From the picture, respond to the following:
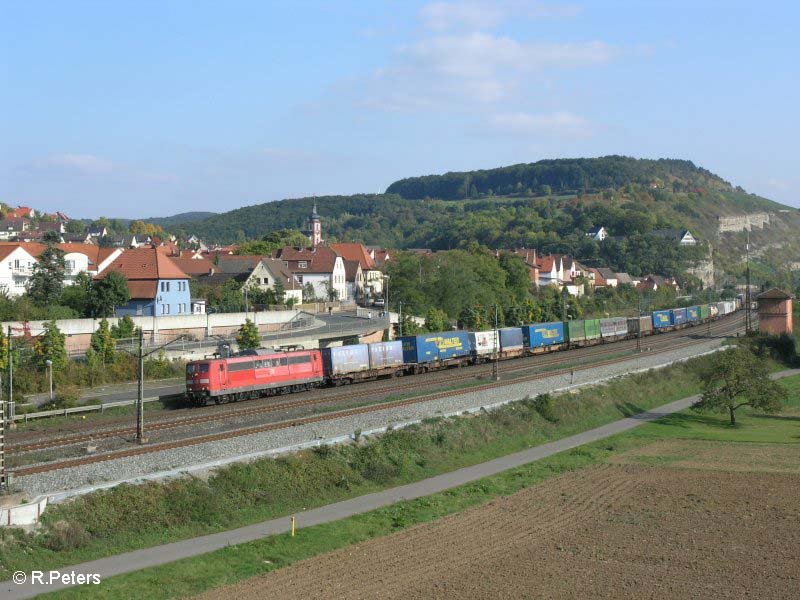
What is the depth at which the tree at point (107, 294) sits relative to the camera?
224 ft

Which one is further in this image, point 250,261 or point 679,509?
point 250,261

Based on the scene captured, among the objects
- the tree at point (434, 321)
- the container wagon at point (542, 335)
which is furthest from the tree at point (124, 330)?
the tree at point (434, 321)

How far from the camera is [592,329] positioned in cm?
8919

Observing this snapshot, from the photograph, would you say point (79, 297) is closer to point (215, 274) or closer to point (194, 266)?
point (215, 274)

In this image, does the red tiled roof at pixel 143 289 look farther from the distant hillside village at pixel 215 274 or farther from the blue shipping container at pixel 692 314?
the blue shipping container at pixel 692 314

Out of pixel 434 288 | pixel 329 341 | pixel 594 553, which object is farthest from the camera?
pixel 434 288

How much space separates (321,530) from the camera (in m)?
26.6

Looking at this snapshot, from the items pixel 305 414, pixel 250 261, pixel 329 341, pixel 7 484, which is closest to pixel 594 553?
pixel 7 484

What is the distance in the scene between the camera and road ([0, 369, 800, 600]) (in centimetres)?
2253

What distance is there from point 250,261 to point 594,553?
295 feet

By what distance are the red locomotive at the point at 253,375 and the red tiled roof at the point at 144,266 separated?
2449 centimetres

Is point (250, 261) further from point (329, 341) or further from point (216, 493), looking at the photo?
point (216, 493)

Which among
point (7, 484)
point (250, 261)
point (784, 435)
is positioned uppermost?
point (250, 261)

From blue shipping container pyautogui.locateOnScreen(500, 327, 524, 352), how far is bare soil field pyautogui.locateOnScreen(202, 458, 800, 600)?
3994 cm
